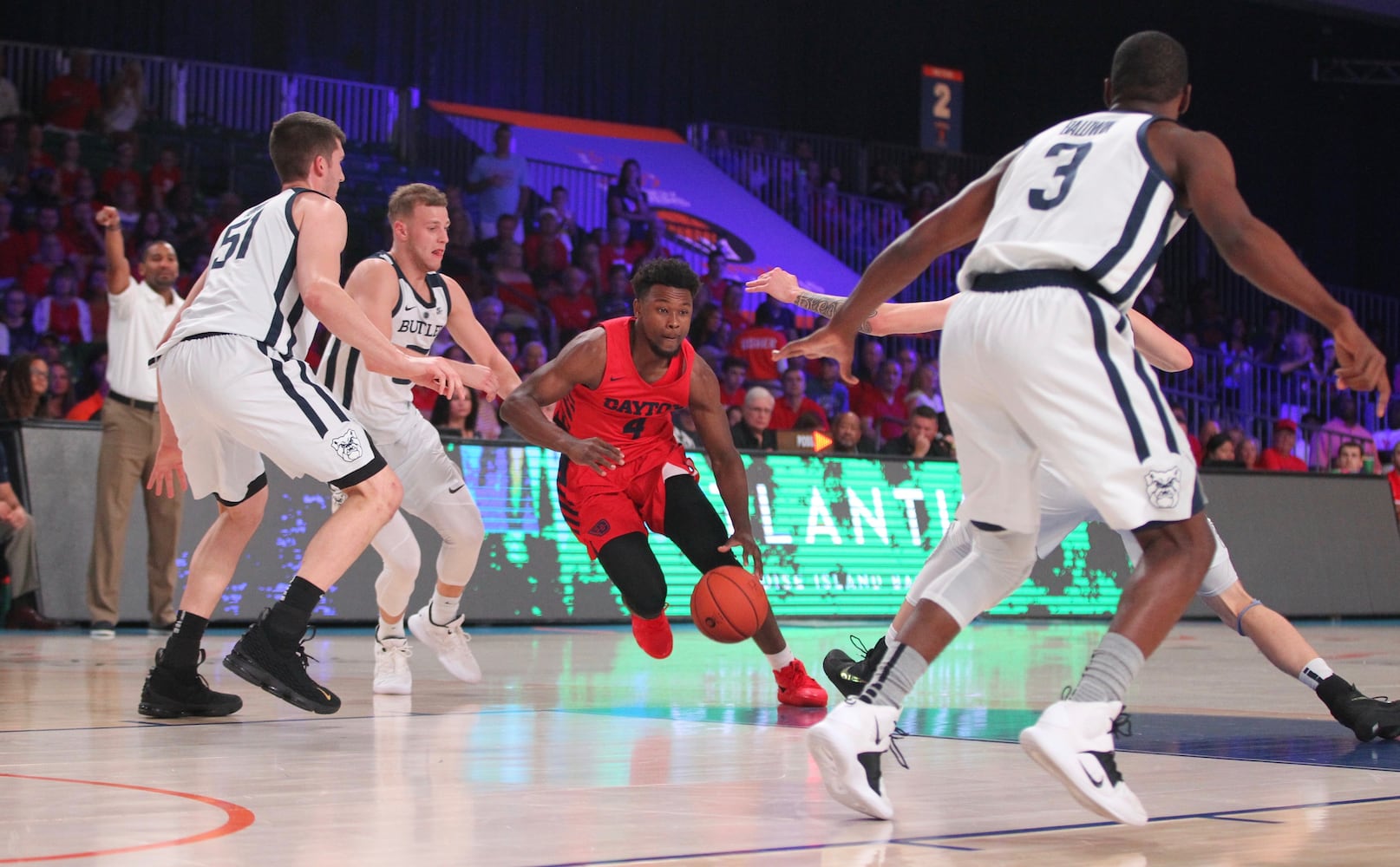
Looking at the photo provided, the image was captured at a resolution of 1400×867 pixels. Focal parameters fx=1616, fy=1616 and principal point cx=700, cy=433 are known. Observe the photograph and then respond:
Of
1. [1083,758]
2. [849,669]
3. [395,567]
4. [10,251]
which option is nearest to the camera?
[1083,758]

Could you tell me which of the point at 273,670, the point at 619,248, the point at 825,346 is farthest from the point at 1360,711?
the point at 619,248

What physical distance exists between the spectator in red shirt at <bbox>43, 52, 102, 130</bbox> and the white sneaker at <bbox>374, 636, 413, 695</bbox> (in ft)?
36.7

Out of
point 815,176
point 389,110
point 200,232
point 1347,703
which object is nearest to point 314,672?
point 1347,703

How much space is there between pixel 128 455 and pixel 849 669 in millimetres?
5317

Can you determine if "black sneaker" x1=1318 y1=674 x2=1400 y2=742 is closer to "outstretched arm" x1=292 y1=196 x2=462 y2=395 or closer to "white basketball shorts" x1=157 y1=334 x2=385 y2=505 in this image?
"outstretched arm" x1=292 y1=196 x2=462 y2=395

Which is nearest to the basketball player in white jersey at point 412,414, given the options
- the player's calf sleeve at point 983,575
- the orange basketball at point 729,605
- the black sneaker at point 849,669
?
the orange basketball at point 729,605

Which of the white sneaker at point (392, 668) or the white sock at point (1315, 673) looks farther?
the white sneaker at point (392, 668)

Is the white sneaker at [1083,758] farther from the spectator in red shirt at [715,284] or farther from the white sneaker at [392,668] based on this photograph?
the spectator in red shirt at [715,284]

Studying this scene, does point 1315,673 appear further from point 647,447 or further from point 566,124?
point 566,124

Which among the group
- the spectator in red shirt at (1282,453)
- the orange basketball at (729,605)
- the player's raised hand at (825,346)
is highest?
the player's raised hand at (825,346)

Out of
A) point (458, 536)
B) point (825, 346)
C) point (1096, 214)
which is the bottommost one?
point (458, 536)

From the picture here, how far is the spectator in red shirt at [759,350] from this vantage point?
1556cm

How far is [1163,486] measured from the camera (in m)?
3.42

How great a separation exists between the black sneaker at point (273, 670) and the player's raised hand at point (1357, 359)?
10.5 ft
